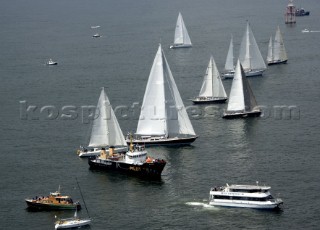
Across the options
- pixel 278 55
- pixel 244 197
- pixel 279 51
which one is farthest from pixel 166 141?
pixel 279 51

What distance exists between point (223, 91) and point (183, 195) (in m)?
55.8

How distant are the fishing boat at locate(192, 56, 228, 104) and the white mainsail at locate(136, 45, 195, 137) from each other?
27429 mm

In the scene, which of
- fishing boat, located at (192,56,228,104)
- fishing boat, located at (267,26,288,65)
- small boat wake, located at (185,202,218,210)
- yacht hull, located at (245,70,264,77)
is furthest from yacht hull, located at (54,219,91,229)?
fishing boat, located at (267,26,288,65)

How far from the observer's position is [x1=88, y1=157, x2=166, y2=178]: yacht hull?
102688mm

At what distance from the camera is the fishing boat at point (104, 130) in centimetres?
11275

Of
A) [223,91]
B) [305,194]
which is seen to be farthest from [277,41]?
[305,194]

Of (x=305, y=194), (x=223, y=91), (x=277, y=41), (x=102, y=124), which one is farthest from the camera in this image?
(x=277, y=41)

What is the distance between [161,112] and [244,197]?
3117 centimetres

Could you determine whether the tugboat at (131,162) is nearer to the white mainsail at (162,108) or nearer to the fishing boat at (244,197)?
the white mainsail at (162,108)

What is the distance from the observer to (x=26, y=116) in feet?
458

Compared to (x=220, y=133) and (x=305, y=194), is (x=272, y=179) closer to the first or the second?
(x=305, y=194)

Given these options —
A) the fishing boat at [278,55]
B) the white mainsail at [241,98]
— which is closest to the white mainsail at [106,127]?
the white mainsail at [241,98]

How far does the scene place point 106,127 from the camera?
113 metres

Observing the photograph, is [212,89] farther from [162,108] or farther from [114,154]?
[114,154]
